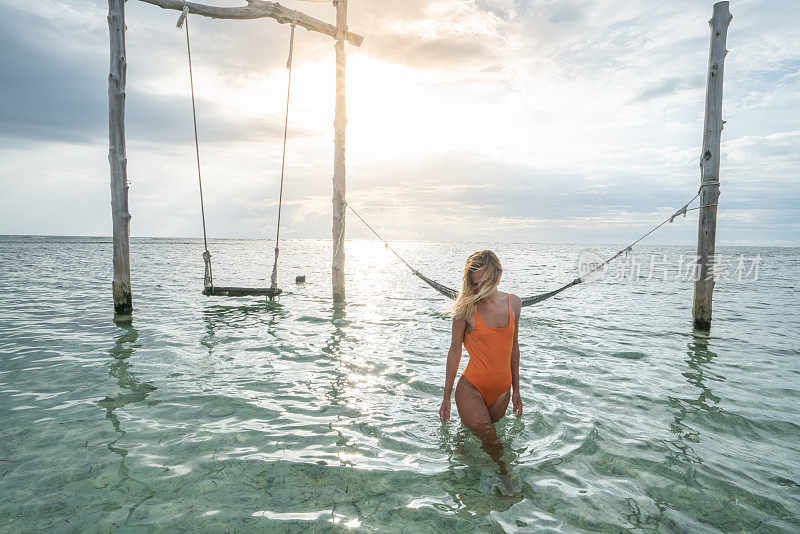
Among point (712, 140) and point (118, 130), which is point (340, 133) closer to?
point (118, 130)

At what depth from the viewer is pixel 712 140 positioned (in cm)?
927

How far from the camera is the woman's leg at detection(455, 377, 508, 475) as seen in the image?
4.19 meters

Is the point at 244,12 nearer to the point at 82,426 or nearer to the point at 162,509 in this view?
the point at 82,426

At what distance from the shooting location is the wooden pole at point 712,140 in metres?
9.24

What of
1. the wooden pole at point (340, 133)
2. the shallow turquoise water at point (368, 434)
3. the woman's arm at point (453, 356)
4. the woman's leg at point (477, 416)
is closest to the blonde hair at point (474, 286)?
the woman's arm at point (453, 356)

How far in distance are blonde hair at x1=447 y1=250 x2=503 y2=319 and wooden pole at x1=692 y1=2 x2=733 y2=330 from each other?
8.00m

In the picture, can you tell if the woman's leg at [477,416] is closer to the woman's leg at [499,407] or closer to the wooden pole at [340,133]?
the woman's leg at [499,407]

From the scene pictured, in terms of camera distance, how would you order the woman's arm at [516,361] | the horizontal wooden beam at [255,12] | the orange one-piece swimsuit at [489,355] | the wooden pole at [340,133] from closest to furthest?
the orange one-piece swimsuit at [489,355] < the woman's arm at [516,361] < the horizontal wooden beam at [255,12] < the wooden pole at [340,133]

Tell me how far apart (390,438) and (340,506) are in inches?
53.0

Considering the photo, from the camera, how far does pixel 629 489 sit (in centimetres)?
389

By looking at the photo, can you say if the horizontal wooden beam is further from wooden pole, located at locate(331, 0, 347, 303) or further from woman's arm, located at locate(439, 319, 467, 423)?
woman's arm, located at locate(439, 319, 467, 423)

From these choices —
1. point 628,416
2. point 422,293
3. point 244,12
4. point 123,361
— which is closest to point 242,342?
point 123,361

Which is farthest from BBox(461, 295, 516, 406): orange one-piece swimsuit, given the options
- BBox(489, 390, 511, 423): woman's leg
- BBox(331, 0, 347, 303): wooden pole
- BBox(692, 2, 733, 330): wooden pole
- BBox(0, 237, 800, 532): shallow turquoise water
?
BBox(331, 0, 347, 303): wooden pole

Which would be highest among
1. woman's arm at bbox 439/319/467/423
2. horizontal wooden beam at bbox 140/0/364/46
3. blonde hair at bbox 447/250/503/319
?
horizontal wooden beam at bbox 140/0/364/46
